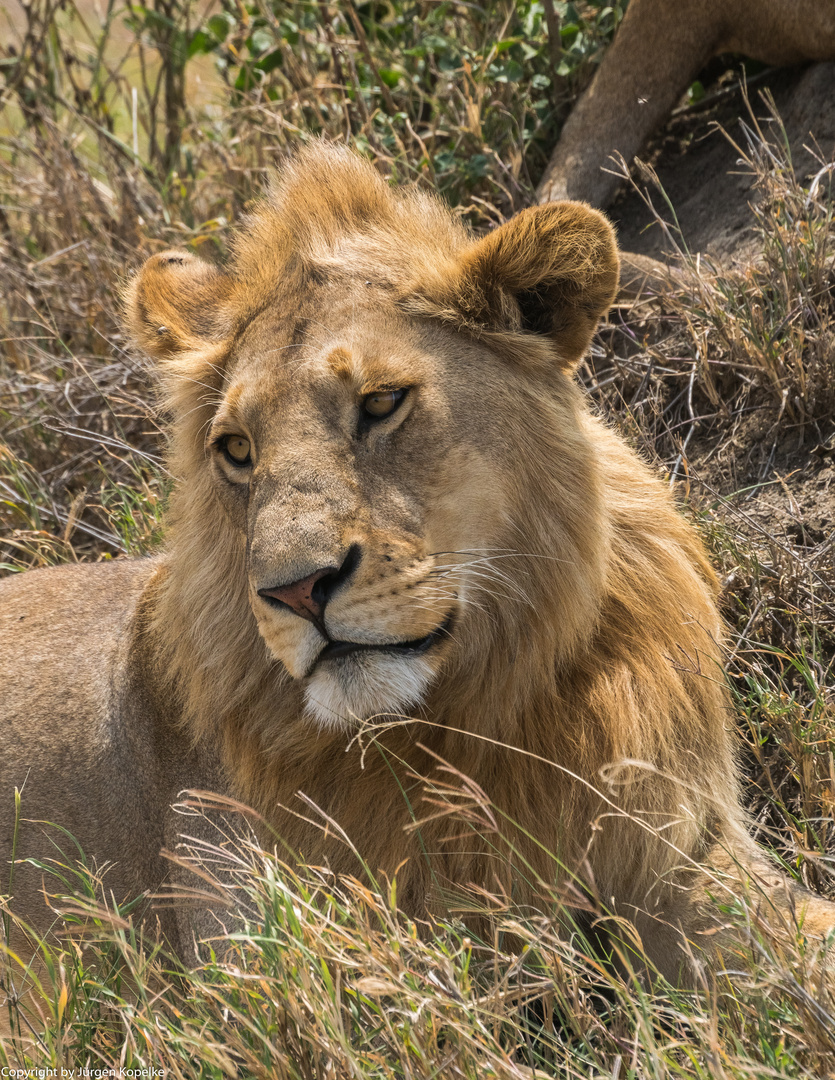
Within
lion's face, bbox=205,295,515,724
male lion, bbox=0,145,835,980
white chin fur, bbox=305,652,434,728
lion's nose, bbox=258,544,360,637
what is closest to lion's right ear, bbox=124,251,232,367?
male lion, bbox=0,145,835,980

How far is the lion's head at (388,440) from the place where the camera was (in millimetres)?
2404

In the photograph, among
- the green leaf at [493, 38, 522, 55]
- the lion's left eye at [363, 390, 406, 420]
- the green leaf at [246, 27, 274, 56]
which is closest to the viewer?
the lion's left eye at [363, 390, 406, 420]

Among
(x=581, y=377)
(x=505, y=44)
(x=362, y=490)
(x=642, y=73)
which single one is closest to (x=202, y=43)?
(x=505, y=44)

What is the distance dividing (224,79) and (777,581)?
5176mm

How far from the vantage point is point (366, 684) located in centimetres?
239

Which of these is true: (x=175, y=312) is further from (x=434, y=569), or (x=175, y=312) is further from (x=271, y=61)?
(x=271, y=61)

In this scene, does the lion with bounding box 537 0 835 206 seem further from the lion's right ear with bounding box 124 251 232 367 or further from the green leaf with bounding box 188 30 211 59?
the green leaf with bounding box 188 30 211 59

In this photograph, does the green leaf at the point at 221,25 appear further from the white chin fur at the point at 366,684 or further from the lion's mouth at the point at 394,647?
the white chin fur at the point at 366,684

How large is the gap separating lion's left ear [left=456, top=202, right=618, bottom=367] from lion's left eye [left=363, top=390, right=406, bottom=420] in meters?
0.31

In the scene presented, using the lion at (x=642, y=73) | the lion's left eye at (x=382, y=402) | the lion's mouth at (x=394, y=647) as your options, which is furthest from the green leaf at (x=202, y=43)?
the lion's mouth at (x=394, y=647)

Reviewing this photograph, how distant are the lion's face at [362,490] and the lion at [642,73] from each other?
273 centimetres

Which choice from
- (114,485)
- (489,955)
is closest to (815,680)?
(489,955)

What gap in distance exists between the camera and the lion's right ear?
3145mm

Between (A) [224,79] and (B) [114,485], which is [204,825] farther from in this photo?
(A) [224,79]
